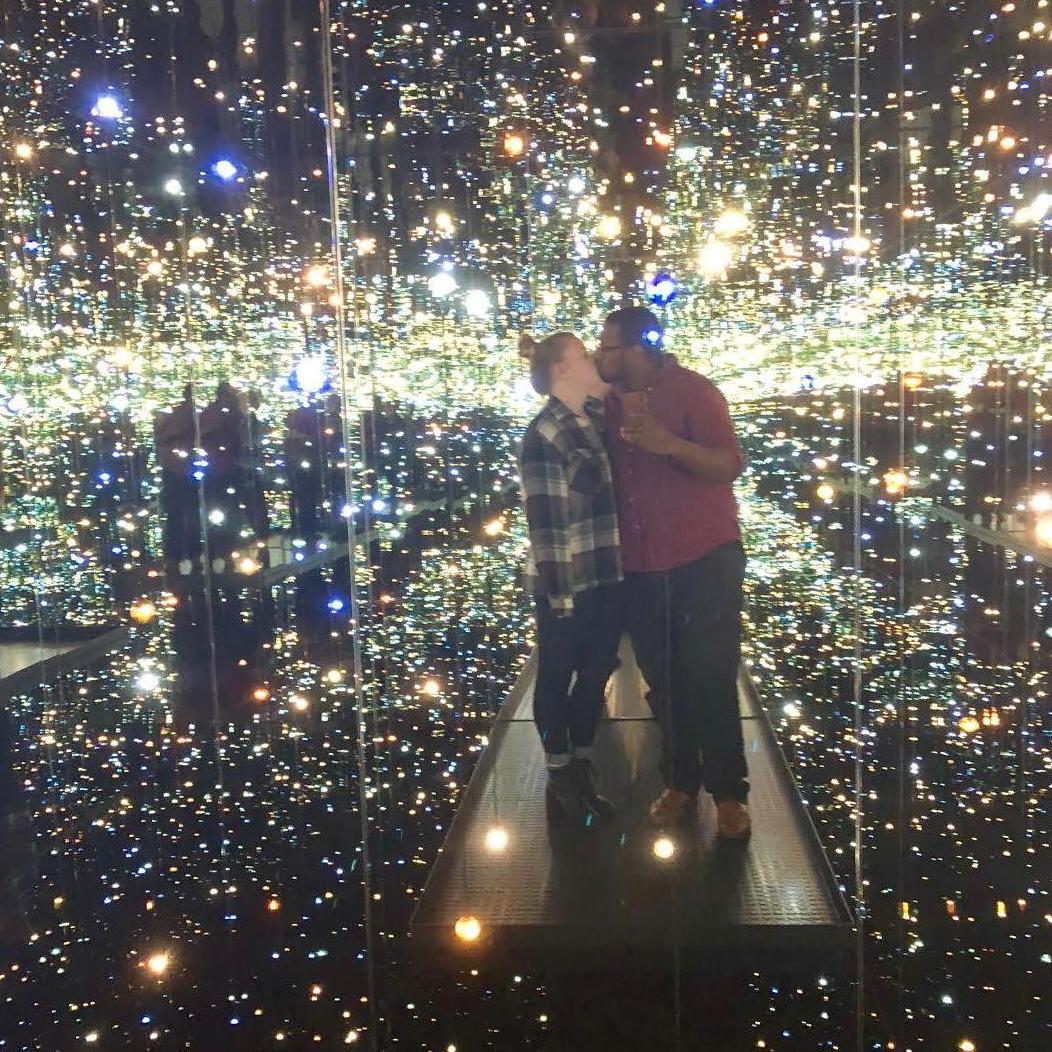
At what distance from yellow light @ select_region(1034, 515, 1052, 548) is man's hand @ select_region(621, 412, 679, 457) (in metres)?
3.36

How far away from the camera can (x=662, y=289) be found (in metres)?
1.98

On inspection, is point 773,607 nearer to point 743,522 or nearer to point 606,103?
point 743,522

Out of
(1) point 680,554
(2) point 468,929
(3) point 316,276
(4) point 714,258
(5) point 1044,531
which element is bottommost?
(2) point 468,929

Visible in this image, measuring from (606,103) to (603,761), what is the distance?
155 centimetres

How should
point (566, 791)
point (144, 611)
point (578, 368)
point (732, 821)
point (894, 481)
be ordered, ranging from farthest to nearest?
point (144, 611)
point (894, 481)
point (566, 791)
point (732, 821)
point (578, 368)

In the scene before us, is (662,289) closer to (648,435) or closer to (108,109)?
(648,435)

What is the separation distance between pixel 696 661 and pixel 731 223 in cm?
99

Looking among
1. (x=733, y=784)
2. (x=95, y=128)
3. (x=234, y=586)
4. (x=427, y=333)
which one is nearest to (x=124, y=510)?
(x=234, y=586)

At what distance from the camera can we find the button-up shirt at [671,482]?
75.4 inches

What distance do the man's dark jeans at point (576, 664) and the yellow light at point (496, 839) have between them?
221 millimetres

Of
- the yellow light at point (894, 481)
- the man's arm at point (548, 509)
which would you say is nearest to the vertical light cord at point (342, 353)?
the man's arm at point (548, 509)

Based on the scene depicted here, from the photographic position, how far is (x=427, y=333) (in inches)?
97.2

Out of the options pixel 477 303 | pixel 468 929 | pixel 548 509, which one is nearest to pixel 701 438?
pixel 548 509

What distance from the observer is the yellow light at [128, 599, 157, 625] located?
164 inches
